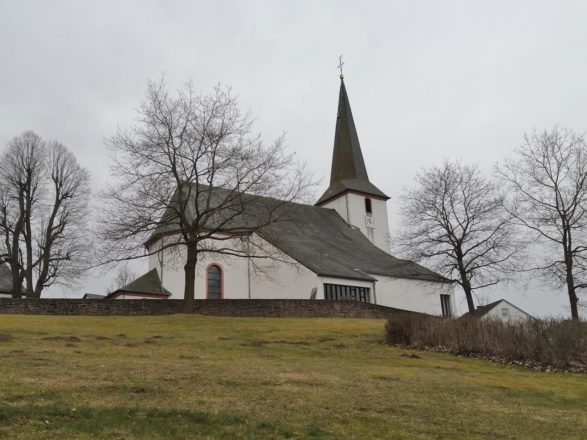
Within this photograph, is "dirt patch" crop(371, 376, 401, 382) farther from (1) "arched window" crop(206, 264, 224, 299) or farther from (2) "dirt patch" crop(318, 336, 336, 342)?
(1) "arched window" crop(206, 264, 224, 299)

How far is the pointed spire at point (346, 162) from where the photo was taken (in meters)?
55.1

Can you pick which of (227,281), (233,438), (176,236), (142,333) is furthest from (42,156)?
(233,438)

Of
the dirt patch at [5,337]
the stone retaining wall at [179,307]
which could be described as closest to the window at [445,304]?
the stone retaining wall at [179,307]

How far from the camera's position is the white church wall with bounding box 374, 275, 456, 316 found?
4216 centimetres

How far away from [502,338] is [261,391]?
11.2 m

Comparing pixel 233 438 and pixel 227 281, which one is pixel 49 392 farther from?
pixel 227 281

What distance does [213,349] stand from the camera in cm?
1878

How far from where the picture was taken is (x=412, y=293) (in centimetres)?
4434

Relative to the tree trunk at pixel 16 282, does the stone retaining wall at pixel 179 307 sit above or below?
below

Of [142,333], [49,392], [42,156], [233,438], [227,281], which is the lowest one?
[233,438]

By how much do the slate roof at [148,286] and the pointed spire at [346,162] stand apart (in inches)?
799

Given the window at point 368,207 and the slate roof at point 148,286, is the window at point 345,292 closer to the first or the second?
the slate roof at point 148,286

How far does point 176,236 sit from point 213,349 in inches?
807

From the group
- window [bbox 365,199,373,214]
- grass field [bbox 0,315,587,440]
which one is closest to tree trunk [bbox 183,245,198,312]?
grass field [bbox 0,315,587,440]
